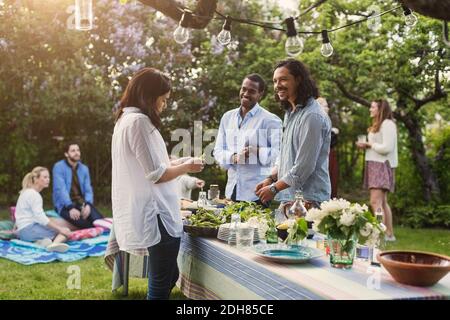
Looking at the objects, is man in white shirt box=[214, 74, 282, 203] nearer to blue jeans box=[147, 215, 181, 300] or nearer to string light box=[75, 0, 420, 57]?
string light box=[75, 0, 420, 57]

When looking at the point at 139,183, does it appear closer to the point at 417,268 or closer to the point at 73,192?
the point at 417,268

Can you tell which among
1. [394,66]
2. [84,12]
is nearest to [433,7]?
[84,12]

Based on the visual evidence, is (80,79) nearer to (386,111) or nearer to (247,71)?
(247,71)

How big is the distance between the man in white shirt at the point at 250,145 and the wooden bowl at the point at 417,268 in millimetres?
2050

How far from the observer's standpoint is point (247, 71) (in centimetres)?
859

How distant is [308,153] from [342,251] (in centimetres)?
81

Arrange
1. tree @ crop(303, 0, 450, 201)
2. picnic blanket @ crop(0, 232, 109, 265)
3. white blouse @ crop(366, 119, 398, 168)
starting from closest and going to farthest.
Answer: picnic blanket @ crop(0, 232, 109, 265) → white blouse @ crop(366, 119, 398, 168) → tree @ crop(303, 0, 450, 201)

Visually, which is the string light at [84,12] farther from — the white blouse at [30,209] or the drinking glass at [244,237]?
the white blouse at [30,209]

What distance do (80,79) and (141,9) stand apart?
172 cm

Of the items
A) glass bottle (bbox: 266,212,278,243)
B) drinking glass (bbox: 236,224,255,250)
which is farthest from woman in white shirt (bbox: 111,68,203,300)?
glass bottle (bbox: 266,212,278,243)

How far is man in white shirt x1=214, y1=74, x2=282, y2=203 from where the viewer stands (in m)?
4.00

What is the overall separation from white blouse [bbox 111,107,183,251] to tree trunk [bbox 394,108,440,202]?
5.81 m

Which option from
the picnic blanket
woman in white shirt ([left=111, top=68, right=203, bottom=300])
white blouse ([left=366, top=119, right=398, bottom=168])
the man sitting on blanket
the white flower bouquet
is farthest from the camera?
the man sitting on blanket

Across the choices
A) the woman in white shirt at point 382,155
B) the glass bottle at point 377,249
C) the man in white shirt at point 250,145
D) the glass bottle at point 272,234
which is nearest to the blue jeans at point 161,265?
the glass bottle at point 272,234
